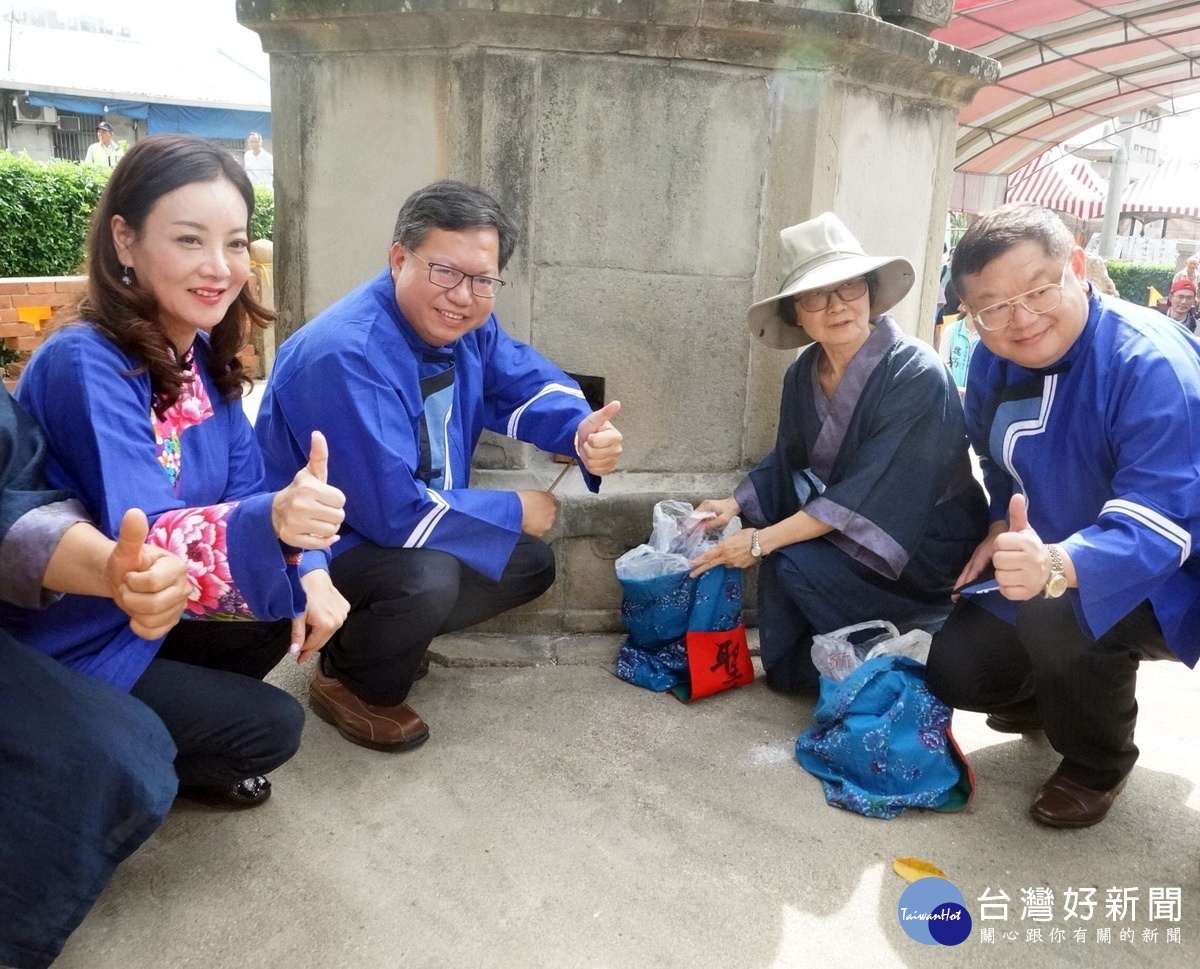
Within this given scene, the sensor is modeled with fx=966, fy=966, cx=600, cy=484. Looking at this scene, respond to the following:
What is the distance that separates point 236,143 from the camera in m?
22.6

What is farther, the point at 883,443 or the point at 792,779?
the point at 883,443

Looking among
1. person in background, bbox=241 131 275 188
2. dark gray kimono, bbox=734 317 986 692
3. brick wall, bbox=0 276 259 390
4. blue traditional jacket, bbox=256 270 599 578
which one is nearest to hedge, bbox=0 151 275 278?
brick wall, bbox=0 276 259 390

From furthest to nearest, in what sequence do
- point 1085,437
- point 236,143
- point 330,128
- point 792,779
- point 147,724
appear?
point 236,143, point 330,128, point 792,779, point 1085,437, point 147,724

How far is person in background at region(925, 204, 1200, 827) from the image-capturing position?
2074 millimetres

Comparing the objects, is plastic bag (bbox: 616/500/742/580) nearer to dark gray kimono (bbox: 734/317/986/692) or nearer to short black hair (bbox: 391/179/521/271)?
dark gray kimono (bbox: 734/317/986/692)

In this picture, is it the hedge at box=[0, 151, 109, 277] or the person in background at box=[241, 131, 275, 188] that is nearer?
the hedge at box=[0, 151, 109, 277]

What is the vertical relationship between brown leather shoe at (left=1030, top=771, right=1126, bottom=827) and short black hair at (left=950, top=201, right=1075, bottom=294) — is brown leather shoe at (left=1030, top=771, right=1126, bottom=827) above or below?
below

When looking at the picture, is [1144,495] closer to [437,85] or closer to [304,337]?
[304,337]

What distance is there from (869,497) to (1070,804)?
36.9 inches

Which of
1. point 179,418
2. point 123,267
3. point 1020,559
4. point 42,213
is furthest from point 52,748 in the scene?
point 42,213

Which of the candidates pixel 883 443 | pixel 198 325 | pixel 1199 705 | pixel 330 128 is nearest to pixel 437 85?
pixel 330 128

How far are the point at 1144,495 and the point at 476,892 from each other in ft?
5.54

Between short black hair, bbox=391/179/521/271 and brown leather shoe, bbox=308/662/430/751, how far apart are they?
1.28m

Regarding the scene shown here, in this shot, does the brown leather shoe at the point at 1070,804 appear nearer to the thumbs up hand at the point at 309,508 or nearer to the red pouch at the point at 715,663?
the red pouch at the point at 715,663
